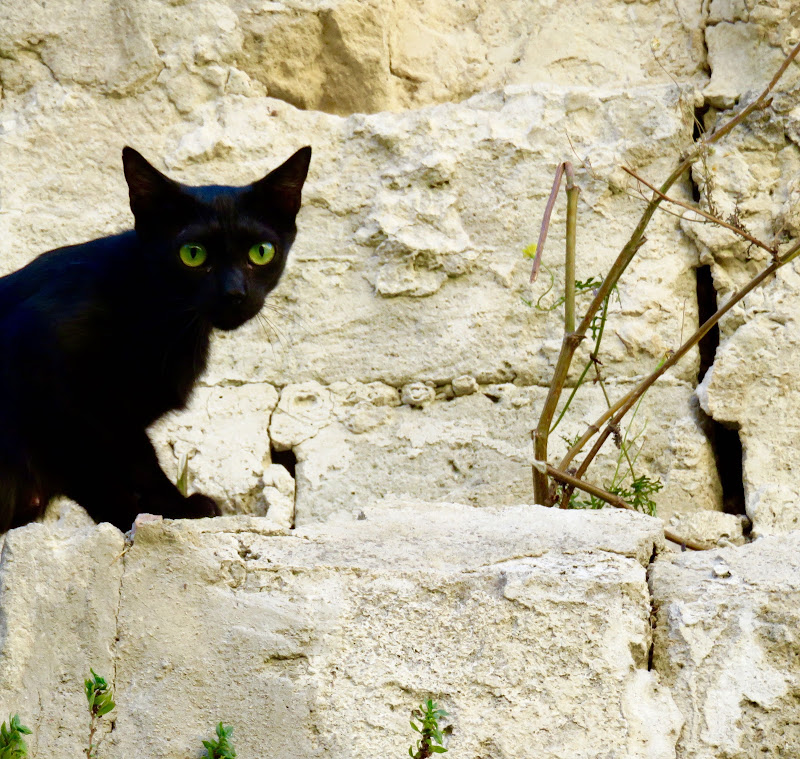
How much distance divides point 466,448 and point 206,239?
2.68ft

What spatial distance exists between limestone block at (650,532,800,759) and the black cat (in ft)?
3.50

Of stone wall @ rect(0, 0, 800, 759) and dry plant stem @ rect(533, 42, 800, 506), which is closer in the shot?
stone wall @ rect(0, 0, 800, 759)

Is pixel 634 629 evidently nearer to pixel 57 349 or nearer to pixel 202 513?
pixel 202 513

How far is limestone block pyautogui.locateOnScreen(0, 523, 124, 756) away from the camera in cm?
181

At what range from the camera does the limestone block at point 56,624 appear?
1.81 m

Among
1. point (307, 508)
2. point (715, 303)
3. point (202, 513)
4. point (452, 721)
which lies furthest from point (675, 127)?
point (452, 721)

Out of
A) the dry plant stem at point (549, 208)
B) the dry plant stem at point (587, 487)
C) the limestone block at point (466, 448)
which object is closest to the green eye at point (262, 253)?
the limestone block at point (466, 448)

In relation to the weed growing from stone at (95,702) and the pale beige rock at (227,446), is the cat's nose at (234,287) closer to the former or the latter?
the pale beige rock at (227,446)

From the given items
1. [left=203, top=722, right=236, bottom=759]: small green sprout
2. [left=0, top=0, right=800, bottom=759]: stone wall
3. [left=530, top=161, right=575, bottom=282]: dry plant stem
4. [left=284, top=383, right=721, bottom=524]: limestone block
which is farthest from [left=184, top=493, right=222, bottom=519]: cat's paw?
[left=530, top=161, right=575, bottom=282]: dry plant stem

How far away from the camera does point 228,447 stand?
2879 millimetres

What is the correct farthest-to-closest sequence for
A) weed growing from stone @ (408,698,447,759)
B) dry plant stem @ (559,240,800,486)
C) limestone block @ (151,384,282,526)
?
limestone block @ (151,384,282,526), dry plant stem @ (559,240,800,486), weed growing from stone @ (408,698,447,759)

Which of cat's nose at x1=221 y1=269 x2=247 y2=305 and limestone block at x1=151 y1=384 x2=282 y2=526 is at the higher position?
cat's nose at x1=221 y1=269 x2=247 y2=305

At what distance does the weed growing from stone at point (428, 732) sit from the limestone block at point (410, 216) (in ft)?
4.19

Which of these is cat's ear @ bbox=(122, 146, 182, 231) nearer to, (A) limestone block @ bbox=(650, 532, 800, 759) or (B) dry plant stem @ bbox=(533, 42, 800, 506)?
(B) dry plant stem @ bbox=(533, 42, 800, 506)
